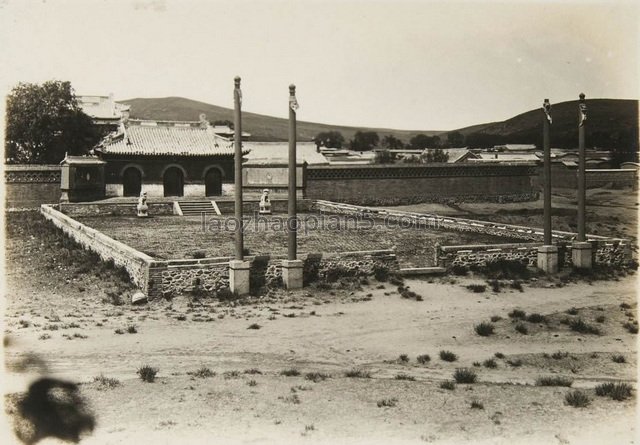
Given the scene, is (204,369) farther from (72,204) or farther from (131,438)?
(72,204)

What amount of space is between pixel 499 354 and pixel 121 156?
2607 cm

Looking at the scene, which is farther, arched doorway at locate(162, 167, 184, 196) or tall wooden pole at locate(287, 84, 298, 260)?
arched doorway at locate(162, 167, 184, 196)

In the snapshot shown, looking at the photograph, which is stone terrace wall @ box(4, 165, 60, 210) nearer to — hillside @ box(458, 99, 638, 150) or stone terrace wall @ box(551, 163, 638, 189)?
hillside @ box(458, 99, 638, 150)

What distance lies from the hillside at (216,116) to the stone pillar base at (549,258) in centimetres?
8054

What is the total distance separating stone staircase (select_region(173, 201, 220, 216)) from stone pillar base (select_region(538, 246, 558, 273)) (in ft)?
54.6

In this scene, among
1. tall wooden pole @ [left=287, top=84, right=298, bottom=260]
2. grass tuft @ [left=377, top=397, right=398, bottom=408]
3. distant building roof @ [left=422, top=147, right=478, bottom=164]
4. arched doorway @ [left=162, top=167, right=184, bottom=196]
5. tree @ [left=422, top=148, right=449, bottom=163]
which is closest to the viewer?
grass tuft @ [left=377, top=397, right=398, bottom=408]

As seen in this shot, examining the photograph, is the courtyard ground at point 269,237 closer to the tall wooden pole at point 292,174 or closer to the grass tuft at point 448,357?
the tall wooden pole at point 292,174

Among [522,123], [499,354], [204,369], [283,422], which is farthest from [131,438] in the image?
[522,123]

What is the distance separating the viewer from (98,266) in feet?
47.7

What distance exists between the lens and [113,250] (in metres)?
14.3

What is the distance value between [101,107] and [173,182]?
26326 mm

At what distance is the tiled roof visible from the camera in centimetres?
3108

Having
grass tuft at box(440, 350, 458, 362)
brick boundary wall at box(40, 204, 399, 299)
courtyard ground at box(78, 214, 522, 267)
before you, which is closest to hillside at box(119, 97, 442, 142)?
courtyard ground at box(78, 214, 522, 267)

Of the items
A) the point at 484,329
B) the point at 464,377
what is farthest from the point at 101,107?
the point at 464,377
